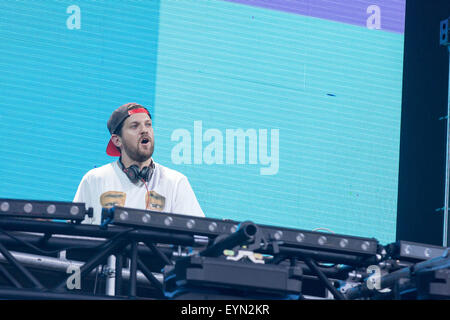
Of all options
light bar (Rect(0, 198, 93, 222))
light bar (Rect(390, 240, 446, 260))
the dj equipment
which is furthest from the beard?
light bar (Rect(390, 240, 446, 260))

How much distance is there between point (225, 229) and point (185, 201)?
83 centimetres

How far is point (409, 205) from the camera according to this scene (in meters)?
4.49

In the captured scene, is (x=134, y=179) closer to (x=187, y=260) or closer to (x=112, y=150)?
(x=112, y=150)

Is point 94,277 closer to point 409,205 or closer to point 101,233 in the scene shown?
point 101,233

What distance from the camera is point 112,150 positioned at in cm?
370

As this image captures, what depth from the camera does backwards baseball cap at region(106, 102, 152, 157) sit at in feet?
12.1

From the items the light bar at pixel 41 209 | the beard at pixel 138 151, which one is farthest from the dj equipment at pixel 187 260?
the beard at pixel 138 151

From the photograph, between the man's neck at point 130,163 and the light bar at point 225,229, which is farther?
the man's neck at point 130,163

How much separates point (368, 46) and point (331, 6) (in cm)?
31

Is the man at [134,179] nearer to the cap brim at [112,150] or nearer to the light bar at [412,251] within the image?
the cap brim at [112,150]

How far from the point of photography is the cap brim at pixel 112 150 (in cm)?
369

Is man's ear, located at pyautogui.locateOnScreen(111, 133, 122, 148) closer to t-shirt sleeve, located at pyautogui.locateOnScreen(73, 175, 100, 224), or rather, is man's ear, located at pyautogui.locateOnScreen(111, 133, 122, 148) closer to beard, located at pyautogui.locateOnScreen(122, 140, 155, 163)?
beard, located at pyautogui.locateOnScreen(122, 140, 155, 163)

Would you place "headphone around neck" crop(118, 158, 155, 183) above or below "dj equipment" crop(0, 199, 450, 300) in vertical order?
above

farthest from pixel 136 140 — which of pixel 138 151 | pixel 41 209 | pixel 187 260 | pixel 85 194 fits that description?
pixel 187 260
